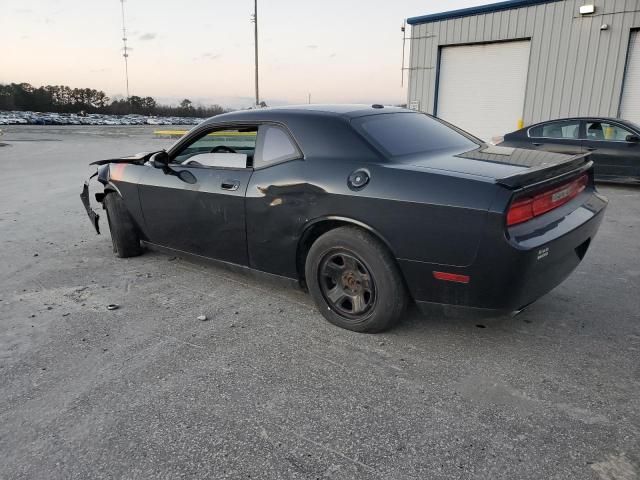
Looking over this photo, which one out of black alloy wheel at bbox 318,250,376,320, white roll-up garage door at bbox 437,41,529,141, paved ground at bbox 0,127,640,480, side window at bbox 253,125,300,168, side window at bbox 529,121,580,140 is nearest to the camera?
paved ground at bbox 0,127,640,480

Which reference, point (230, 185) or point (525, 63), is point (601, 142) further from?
point (230, 185)

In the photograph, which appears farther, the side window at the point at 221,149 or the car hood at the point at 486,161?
the side window at the point at 221,149

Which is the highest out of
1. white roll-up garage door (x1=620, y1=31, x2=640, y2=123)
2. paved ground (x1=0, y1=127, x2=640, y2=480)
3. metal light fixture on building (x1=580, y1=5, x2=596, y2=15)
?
metal light fixture on building (x1=580, y1=5, x2=596, y2=15)

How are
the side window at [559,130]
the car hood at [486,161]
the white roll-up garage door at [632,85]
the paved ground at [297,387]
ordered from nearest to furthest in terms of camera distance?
the paved ground at [297,387], the car hood at [486,161], the side window at [559,130], the white roll-up garage door at [632,85]

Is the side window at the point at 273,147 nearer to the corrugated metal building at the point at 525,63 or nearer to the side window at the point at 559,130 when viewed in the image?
the side window at the point at 559,130

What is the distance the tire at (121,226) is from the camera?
492 cm

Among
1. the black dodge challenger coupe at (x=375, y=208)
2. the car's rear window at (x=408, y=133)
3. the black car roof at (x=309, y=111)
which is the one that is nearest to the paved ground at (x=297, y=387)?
the black dodge challenger coupe at (x=375, y=208)

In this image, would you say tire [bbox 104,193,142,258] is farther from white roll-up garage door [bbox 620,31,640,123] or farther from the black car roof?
white roll-up garage door [bbox 620,31,640,123]

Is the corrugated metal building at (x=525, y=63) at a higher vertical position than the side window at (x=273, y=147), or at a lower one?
higher

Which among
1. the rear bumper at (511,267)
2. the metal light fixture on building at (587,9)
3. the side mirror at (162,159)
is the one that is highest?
the metal light fixture on building at (587,9)

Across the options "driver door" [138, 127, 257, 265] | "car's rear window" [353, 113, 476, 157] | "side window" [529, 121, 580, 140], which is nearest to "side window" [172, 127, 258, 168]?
"driver door" [138, 127, 257, 265]

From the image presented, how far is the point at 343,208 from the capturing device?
3.14m

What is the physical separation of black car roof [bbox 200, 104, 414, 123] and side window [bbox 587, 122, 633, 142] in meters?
6.49

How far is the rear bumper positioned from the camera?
8.67 ft
